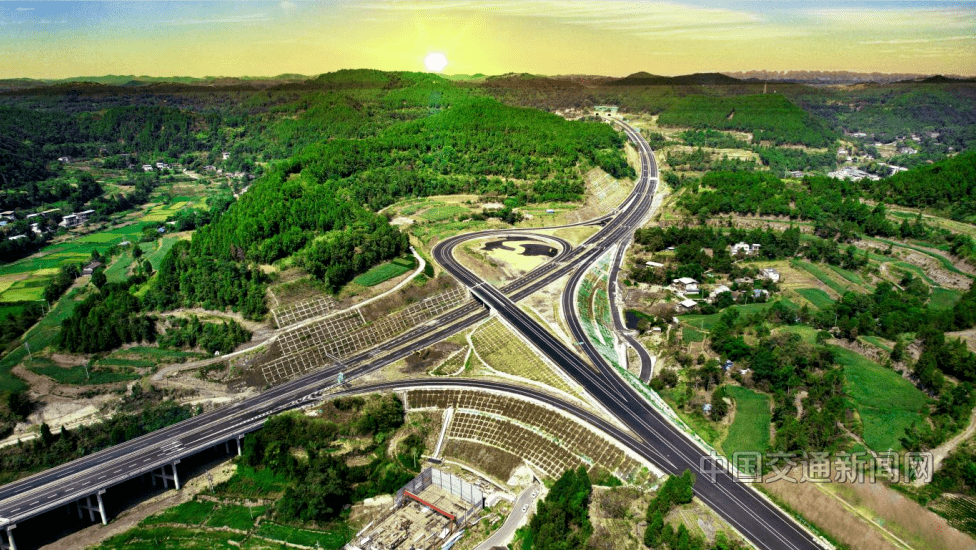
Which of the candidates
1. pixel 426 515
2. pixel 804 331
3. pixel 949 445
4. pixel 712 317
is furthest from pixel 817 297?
pixel 426 515

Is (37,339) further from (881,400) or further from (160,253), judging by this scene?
(881,400)

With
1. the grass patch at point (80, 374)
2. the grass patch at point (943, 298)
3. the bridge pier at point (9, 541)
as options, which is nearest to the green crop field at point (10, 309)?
the grass patch at point (80, 374)

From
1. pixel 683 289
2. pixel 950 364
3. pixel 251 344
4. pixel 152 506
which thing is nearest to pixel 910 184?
pixel 683 289

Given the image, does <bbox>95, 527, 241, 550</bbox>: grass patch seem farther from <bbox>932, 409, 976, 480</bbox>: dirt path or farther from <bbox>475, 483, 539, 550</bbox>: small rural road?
<bbox>932, 409, 976, 480</bbox>: dirt path

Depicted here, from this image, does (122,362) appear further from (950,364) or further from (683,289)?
(950,364)

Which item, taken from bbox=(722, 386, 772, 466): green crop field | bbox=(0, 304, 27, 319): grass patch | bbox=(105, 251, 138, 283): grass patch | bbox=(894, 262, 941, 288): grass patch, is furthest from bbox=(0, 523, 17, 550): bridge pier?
bbox=(894, 262, 941, 288): grass patch
